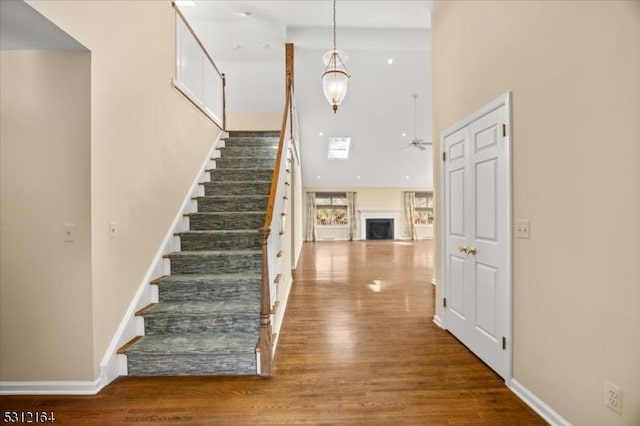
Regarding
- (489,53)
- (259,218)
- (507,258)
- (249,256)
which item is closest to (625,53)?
(489,53)

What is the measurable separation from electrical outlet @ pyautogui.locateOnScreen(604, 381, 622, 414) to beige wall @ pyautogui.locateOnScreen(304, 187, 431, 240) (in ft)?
40.9

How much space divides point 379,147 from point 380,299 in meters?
7.67

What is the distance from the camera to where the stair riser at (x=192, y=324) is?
258 cm

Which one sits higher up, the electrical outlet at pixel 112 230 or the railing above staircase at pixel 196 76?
the railing above staircase at pixel 196 76

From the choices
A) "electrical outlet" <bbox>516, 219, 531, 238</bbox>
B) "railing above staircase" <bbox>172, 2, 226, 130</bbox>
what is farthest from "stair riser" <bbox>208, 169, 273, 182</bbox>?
"electrical outlet" <bbox>516, 219, 531, 238</bbox>

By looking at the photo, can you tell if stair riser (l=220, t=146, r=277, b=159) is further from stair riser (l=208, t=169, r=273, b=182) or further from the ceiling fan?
the ceiling fan

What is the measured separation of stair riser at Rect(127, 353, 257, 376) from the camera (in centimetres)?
234

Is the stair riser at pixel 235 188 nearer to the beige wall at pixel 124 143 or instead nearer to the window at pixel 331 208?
the beige wall at pixel 124 143

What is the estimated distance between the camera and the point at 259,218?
3.68 meters

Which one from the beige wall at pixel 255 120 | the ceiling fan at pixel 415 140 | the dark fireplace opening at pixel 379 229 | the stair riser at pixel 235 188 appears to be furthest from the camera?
the dark fireplace opening at pixel 379 229

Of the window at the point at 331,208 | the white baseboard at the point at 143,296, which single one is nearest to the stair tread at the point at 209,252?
the white baseboard at the point at 143,296

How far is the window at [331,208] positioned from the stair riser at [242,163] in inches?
364

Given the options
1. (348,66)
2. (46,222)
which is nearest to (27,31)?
(46,222)

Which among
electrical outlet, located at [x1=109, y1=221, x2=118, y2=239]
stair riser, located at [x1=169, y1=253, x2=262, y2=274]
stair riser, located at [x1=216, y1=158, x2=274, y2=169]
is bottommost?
stair riser, located at [x1=169, y1=253, x2=262, y2=274]
